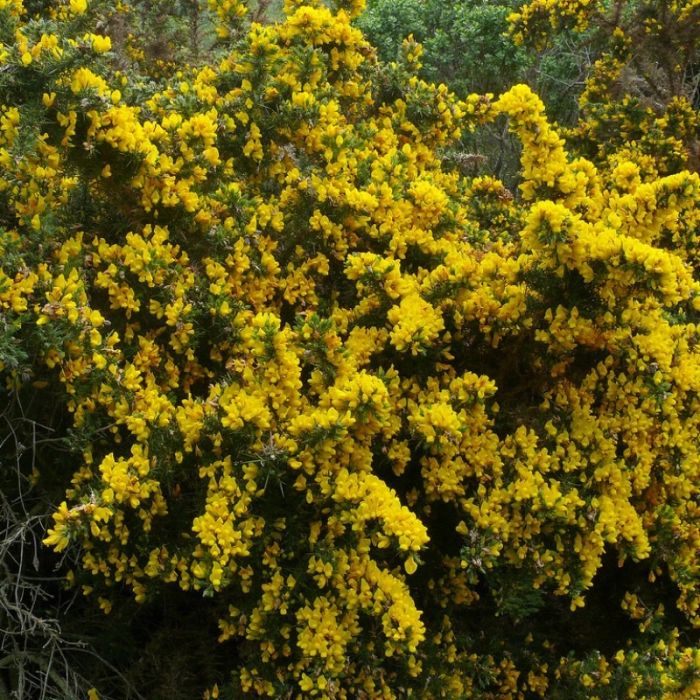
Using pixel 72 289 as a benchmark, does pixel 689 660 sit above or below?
below

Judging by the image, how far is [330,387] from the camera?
2.38 metres

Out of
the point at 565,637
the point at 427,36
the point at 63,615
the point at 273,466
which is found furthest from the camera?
the point at 427,36

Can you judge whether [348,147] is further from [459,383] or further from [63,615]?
[63,615]

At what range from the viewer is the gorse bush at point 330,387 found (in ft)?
7.87

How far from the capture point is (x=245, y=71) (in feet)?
10.7

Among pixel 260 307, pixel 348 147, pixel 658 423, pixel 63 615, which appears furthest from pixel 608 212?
pixel 63 615

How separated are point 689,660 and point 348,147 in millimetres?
2350

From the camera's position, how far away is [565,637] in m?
3.23

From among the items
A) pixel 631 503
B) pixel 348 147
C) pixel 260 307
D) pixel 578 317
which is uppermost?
pixel 348 147

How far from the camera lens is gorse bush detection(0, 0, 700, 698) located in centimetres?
240

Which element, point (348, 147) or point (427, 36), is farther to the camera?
point (427, 36)

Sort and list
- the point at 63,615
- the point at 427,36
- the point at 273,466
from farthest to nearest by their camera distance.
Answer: the point at 427,36, the point at 63,615, the point at 273,466

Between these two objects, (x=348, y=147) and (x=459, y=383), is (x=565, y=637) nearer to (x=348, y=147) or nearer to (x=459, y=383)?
(x=459, y=383)

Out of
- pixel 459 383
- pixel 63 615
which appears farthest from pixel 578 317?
pixel 63 615
